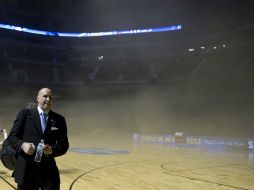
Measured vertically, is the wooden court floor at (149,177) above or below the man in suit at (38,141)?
below

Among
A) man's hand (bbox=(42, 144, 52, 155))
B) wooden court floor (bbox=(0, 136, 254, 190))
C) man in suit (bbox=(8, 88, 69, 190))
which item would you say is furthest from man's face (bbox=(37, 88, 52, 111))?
wooden court floor (bbox=(0, 136, 254, 190))

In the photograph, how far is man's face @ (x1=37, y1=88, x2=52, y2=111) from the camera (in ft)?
12.3

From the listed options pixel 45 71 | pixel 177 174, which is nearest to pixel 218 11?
pixel 45 71

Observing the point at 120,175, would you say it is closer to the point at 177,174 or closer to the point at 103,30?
the point at 177,174

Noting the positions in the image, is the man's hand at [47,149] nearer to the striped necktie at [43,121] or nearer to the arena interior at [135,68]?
the striped necktie at [43,121]

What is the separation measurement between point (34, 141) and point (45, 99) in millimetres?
426

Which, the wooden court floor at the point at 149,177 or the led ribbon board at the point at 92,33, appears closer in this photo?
the wooden court floor at the point at 149,177

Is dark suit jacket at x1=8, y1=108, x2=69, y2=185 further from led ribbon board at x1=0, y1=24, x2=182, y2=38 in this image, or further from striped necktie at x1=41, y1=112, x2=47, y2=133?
led ribbon board at x1=0, y1=24, x2=182, y2=38

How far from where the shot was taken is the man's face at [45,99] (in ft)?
12.3

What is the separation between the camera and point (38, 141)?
3.73 meters

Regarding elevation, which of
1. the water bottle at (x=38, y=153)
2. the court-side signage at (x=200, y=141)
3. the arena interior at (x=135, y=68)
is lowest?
the water bottle at (x=38, y=153)

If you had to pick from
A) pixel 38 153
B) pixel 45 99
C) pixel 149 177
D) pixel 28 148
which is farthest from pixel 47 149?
pixel 149 177

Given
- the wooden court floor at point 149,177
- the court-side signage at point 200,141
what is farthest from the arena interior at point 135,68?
the wooden court floor at point 149,177

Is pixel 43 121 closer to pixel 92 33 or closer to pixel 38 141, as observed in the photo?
pixel 38 141
